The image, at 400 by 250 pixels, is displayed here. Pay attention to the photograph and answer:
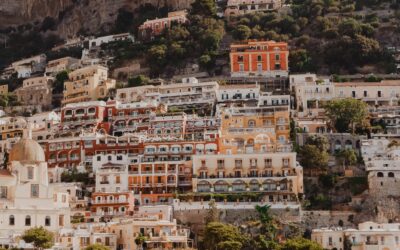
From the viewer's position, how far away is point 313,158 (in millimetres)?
77688

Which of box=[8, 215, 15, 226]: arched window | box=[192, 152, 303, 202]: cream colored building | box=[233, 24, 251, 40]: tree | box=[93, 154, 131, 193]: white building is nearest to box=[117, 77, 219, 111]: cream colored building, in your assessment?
box=[233, 24, 251, 40]: tree

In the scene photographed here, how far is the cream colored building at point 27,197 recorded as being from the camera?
69.3 m

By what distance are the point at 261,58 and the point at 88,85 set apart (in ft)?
54.9

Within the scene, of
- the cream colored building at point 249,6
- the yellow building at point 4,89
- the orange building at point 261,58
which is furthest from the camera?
the cream colored building at point 249,6

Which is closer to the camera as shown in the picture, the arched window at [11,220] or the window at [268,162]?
the arched window at [11,220]

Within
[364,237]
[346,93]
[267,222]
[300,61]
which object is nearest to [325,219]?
[267,222]

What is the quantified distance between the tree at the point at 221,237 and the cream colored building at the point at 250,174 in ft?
24.4

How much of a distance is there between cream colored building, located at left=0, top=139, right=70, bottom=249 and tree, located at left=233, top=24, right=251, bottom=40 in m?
40.0

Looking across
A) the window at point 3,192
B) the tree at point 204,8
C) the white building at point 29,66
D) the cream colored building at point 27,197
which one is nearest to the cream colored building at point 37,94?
the white building at point 29,66

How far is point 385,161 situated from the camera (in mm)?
75500

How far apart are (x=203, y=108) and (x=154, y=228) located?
2594 cm

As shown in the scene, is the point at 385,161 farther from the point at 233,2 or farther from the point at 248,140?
the point at 233,2

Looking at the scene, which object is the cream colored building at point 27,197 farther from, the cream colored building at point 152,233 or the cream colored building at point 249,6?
the cream colored building at point 249,6

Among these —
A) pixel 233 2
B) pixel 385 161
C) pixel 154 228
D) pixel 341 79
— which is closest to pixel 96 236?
pixel 154 228
